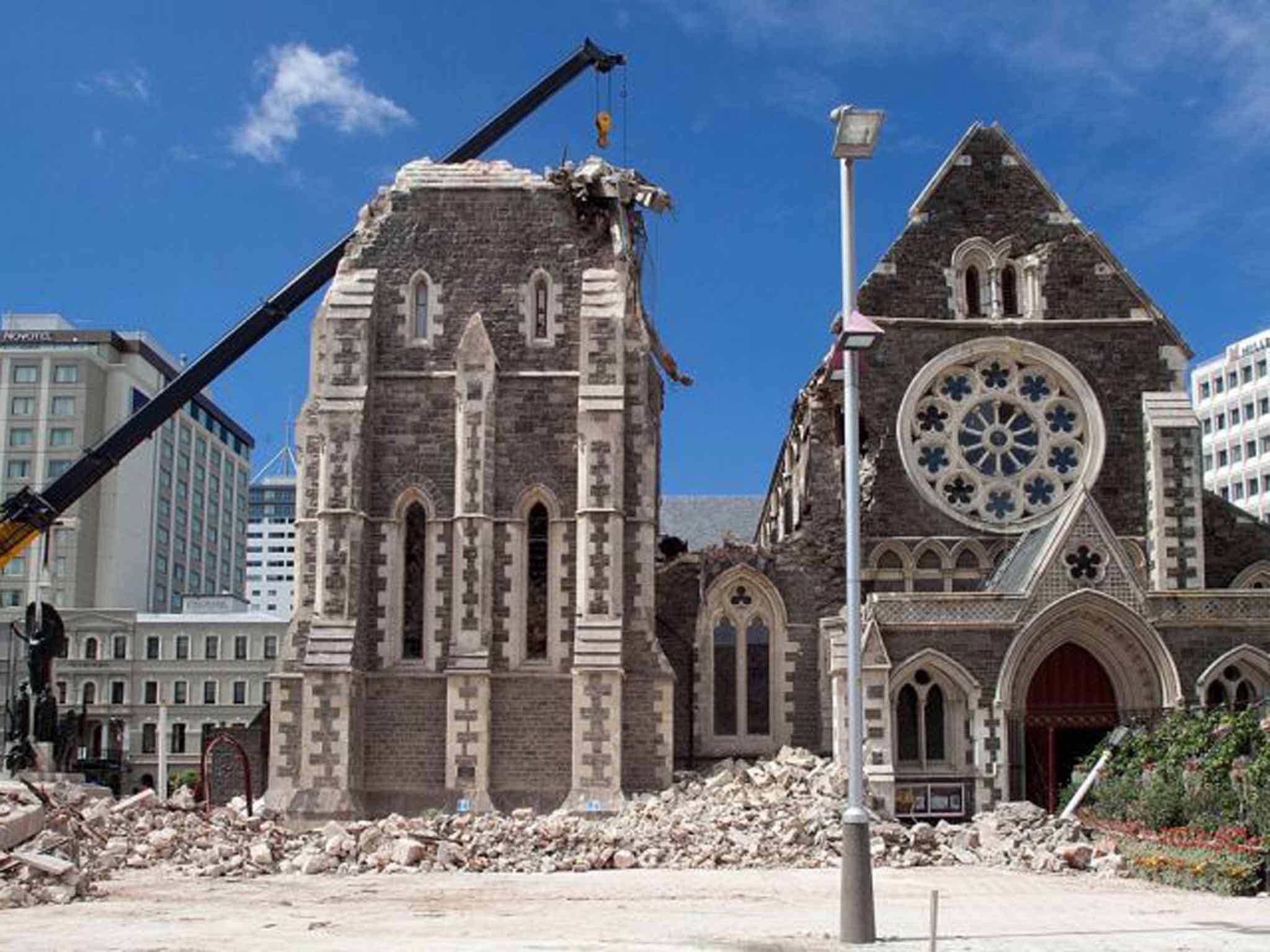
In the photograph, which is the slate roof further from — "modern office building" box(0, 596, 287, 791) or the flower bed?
"modern office building" box(0, 596, 287, 791)

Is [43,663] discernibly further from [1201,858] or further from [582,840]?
[1201,858]

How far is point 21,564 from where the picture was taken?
106625 millimetres

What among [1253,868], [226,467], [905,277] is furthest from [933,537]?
[226,467]

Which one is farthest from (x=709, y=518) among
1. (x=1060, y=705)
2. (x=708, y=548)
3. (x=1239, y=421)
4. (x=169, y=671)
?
(x=1239, y=421)

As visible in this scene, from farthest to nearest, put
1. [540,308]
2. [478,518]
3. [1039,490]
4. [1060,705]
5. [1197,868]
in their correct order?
1. [1039,490]
2. [540,308]
3. [478,518]
4. [1060,705]
5. [1197,868]

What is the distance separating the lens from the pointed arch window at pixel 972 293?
122 feet

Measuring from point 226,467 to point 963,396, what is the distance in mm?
111005

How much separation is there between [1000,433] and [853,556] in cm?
2009

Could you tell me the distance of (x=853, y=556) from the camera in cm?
1753

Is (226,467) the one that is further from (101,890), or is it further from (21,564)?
(101,890)

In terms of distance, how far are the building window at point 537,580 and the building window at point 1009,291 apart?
1124 centimetres

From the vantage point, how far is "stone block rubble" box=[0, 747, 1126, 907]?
26.8 metres

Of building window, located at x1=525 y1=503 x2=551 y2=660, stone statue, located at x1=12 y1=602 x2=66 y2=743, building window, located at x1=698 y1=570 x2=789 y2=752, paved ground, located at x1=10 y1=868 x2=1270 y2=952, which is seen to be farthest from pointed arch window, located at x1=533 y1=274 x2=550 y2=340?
paved ground, located at x1=10 y1=868 x2=1270 y2=952

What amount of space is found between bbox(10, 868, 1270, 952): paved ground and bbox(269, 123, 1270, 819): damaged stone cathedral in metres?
6.69
